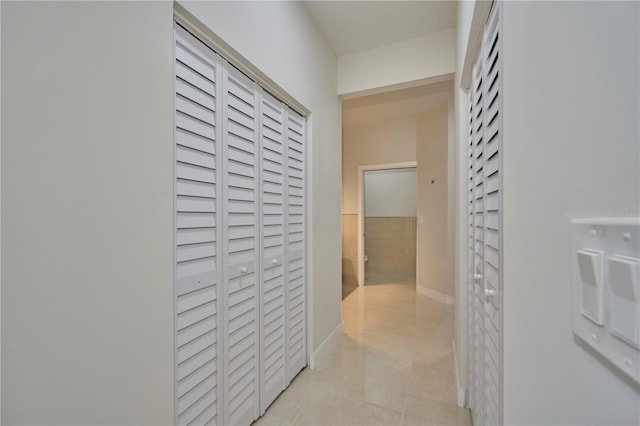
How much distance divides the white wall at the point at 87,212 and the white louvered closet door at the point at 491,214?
41.7 inches

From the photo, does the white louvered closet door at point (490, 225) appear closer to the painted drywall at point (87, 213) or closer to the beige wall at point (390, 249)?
the painted drywall at point (87, 213)

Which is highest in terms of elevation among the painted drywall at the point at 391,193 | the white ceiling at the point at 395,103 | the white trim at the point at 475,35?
the white ceiling at the point at 395,103

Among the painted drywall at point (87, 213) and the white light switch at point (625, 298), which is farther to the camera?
the painted drywall at point (87, 213)

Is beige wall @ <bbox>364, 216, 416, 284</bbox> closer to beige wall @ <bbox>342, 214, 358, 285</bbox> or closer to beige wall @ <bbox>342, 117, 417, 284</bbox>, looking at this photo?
beige wall @ <bbox>342, 214, 358, 285</bbox>

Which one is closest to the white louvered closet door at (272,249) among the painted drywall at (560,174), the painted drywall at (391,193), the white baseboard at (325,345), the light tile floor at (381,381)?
the light tile floor at (381,381)

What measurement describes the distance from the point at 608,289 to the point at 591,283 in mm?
31

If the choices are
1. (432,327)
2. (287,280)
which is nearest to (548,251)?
(287,280)

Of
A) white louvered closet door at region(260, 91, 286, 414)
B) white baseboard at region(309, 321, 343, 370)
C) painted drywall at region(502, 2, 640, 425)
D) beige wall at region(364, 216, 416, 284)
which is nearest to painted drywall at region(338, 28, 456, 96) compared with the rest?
white louvered closet door at region(260, 91, 286, 414)

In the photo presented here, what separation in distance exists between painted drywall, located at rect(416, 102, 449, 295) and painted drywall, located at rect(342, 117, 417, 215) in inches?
6.9

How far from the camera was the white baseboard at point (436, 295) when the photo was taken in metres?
3.49

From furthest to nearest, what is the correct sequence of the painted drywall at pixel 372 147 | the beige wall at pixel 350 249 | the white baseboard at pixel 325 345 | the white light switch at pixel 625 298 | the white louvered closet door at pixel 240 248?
the beige wall at pixel 350 249
the painted drywall at pixel 372 147
the white baseboard at pixel 325 345
the white louvered closet door at pixel 240 248
the white light switch at pixel 625 298

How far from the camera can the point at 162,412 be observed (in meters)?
0.92

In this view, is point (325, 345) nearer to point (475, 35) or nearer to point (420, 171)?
point (475, 35)

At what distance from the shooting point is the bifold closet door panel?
105 centimetres
